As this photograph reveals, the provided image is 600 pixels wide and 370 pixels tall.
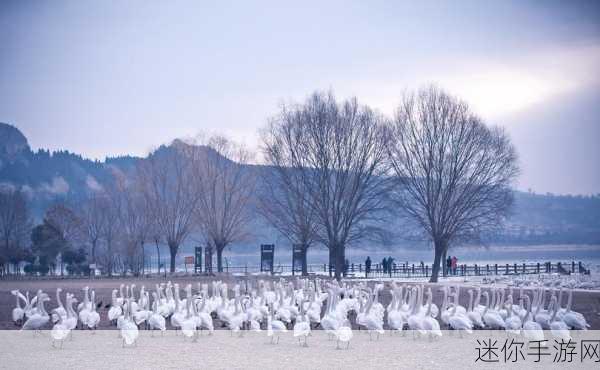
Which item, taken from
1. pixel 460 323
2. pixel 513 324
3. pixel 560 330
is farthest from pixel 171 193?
pixel 560 330

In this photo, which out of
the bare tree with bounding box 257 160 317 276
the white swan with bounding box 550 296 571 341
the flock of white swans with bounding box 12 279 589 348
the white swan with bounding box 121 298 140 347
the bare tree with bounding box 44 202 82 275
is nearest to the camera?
the white swan with bounding box 121 298 140 347

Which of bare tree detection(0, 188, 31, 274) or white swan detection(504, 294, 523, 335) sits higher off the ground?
bare tree detection(0, 188, 31, 274)

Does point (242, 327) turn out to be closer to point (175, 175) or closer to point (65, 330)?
point (65, 330)

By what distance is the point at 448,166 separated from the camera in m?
50.6

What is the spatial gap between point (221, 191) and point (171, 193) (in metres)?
6.67

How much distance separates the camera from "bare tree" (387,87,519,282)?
50.0 meters

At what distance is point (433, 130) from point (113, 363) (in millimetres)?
37683

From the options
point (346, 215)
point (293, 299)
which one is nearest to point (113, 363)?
point (293, 299)

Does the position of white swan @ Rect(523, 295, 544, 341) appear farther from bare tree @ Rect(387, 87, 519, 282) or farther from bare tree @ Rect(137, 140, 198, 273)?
bare tree @ Rect(137, 140, 198, 273)

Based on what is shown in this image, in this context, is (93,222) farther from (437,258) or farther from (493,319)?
(493,319)

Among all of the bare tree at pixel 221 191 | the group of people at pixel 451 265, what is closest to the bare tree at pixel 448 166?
the group of people at pixel 451 265

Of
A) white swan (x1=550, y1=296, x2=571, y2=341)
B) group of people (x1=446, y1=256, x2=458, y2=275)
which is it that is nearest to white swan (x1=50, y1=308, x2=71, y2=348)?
white swan (x1=550, y1=296, x2=571, y2=341)

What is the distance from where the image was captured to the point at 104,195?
8400 centimetres

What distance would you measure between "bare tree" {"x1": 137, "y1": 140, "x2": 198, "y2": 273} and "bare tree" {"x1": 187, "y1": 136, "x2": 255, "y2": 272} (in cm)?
129
